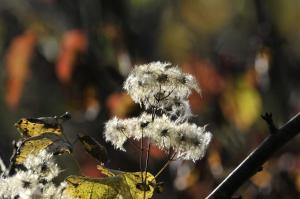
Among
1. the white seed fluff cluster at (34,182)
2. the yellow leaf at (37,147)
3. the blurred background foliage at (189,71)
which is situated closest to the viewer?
the white seed fluff cluster at (34,182)

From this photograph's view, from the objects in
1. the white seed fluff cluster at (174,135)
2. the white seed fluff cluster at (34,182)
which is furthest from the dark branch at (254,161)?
the white seed fluff cluster at (34,182)

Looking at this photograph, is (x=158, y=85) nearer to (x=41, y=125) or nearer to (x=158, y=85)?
(x=158, y=85)

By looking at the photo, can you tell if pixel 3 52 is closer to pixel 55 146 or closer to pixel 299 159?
pixel 299 159

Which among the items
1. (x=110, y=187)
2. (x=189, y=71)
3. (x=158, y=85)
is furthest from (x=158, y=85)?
(x=189, y=71)

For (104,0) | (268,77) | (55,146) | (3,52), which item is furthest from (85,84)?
(3,52)

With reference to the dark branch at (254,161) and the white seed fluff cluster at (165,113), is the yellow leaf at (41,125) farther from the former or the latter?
the dark branch at (254,161)

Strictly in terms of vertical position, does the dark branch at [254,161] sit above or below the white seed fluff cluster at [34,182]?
above

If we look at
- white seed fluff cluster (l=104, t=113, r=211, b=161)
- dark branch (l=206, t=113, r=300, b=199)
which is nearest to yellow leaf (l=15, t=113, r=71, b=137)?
white seed fluff cluster (l=104, t=113, r=211, b=161)
